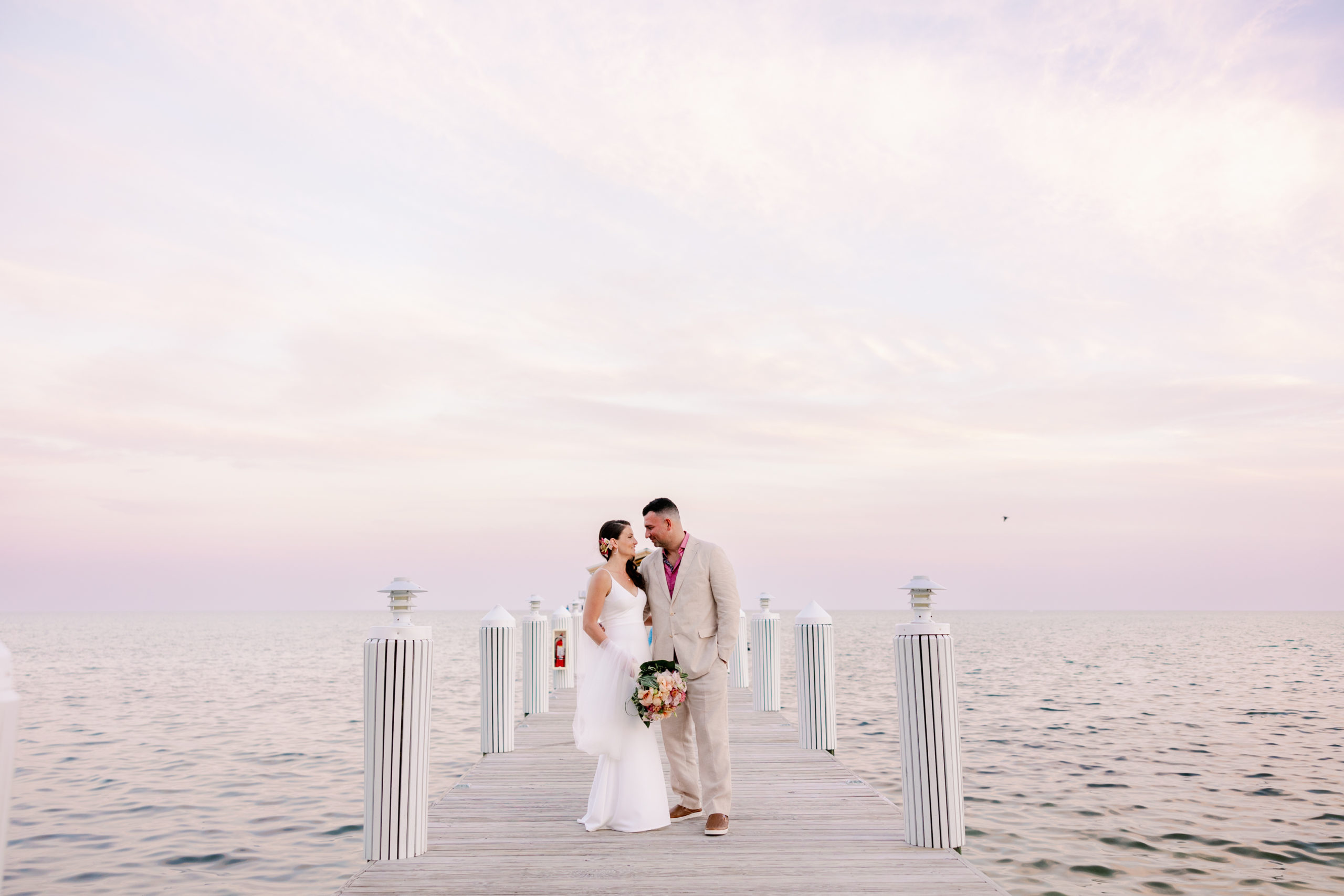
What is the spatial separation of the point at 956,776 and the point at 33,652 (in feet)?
198

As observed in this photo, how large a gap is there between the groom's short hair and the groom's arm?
1.15 ft

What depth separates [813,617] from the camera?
841 centimetres

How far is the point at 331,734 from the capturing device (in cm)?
1518

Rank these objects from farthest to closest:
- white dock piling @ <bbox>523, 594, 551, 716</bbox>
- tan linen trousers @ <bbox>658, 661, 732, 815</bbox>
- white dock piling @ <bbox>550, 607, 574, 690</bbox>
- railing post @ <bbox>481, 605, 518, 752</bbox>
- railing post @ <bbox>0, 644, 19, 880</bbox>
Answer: white dock piling @ <bbox>550, 607, 574, 690</bbox> → white dock piling @ <bbox>523, 594, 551, 716</bbox> → railing post @ <bbox>481, 605, 518, 752</bbox> → tan linen trousers @ <bbox>658, 661, 732, 815</bbox> → railing post @ <bbox>0, 644, 19, 880</bbox>

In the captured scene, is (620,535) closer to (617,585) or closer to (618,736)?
(617,585)

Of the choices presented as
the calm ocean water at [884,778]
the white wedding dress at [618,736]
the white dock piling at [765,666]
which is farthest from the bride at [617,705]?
the white dock piling at [765,666]

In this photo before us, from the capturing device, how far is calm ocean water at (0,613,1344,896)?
736cm

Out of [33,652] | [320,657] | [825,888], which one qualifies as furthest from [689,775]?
[33,652]

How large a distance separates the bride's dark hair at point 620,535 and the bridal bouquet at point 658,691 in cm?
59

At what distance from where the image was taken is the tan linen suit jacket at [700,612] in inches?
220

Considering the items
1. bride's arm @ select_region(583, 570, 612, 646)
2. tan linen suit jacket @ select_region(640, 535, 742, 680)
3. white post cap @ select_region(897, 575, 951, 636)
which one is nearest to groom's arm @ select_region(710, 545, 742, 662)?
tan linen suit jacket @ select_region(640, 535, 742, 680)

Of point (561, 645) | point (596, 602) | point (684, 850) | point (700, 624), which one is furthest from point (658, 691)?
point (561, 645)

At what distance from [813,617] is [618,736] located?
11.0 feet

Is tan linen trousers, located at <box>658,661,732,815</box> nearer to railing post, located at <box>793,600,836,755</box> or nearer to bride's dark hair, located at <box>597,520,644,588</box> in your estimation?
bride's dark hair, located at <box>597,520,644,588</box>
